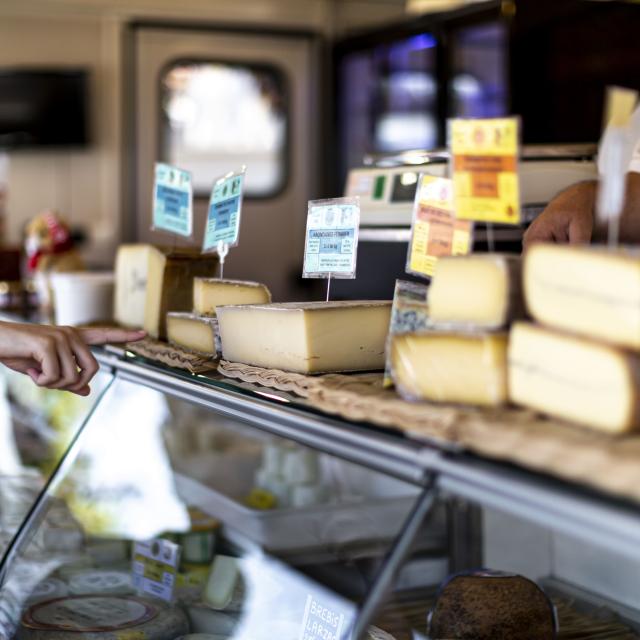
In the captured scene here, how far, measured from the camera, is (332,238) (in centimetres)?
137

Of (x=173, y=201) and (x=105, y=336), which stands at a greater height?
(x=173, y=201)

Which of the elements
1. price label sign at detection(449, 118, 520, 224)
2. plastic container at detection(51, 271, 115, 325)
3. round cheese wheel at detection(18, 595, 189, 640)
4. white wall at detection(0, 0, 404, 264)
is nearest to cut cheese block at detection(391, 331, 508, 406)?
price label sign at detection(449, 118, 520, 224)

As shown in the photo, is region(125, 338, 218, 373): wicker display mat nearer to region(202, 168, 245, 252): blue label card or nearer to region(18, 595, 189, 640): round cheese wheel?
region(202, 168, 245, 252): blue label card

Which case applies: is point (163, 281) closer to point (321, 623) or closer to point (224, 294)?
point (224, 294)

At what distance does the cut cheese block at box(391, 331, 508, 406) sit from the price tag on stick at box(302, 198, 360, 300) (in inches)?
12.2

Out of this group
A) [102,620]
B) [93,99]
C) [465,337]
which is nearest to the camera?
[465,337]

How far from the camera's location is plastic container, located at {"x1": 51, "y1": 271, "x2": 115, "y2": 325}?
2.28 metres

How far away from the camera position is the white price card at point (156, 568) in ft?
5.62

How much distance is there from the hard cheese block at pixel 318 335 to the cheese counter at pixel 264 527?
7cm

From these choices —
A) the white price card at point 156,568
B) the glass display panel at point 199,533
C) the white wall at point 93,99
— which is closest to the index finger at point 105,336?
the glass display panel at point 199,533

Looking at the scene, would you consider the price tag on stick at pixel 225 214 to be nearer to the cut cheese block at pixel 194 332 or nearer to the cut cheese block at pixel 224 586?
the cut cheese block at pixel 194 332

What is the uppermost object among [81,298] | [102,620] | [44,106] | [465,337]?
[44,106]

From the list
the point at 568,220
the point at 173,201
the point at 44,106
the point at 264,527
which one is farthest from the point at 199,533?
the point at 44,106

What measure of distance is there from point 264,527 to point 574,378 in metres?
1.27
